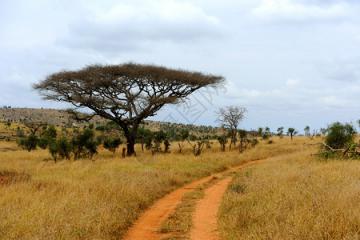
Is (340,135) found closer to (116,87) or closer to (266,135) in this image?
(116,87)

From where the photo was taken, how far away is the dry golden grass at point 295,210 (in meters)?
8.12

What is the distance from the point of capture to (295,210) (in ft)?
32.2

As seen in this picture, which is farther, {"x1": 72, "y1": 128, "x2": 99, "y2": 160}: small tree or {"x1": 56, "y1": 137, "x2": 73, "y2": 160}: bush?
{"x1": 72, "y1": 128, "x2": 99, "y2": 160}: small tree

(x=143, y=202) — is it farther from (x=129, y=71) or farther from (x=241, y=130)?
(x=241, y=130)

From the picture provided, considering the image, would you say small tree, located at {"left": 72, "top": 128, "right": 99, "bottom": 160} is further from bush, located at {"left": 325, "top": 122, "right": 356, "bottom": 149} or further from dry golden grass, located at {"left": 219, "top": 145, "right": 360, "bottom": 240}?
dry golden grass, located at {"left": 219, "top": 145, "right": 360, "bottom": 240}

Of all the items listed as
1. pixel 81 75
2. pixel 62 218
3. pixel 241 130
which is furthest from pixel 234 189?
pixel 241 130

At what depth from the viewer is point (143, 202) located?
47.0 feet

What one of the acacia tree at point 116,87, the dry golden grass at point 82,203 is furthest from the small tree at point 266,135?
the dry golden grass at point 82,203

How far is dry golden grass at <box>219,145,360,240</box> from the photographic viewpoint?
8.12 m

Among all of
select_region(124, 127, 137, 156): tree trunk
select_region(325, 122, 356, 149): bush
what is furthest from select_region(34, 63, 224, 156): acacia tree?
select_region(325, 122, 356, 149): bush

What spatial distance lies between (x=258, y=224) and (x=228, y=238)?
0.74 metres

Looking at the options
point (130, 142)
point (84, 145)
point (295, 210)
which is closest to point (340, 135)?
point (130, 142)

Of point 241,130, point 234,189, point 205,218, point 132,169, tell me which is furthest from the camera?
point 241,130

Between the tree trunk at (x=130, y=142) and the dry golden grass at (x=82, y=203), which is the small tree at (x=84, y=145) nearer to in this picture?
the tree trunk at (x=130, y=142)
